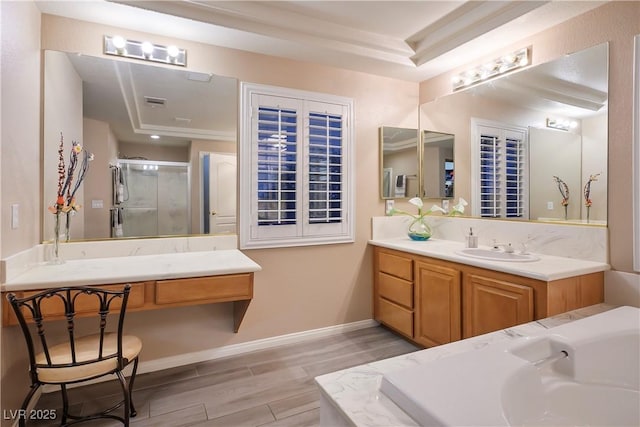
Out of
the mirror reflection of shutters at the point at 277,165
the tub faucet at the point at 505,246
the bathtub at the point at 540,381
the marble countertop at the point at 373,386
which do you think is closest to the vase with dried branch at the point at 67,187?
the mirror reflection of shutters at the point at 277,165

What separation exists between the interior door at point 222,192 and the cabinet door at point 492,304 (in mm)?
1793

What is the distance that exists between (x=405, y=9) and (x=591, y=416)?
2520 mm

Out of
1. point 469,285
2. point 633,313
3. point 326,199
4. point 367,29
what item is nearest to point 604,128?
point 633,313

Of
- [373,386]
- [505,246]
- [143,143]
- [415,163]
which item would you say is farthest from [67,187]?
[505,246]

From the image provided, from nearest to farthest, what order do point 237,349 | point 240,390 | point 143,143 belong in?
1. point 240,390
2. point 143,143
3. point 237,349

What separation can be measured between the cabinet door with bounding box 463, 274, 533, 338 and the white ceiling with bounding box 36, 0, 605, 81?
1.71 meters

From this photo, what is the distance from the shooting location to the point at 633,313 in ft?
5.47

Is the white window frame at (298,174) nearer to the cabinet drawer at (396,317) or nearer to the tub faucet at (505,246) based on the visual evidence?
the cabinet drawer at (396,317)

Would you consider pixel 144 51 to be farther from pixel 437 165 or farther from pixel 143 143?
pixel 437 165

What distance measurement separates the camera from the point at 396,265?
9.46ft

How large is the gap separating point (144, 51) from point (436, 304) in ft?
9.14

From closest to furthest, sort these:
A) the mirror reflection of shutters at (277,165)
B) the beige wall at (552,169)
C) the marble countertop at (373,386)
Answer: the marble countertop at (373,386)
the beige wall at (552,169)
the mirror reflection of shutters at (277,165)

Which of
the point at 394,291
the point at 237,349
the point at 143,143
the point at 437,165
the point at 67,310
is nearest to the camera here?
the point at 67,310

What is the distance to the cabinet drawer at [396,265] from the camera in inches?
108
